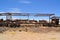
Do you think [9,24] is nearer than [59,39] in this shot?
No

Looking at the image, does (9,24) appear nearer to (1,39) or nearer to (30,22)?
(30,22)

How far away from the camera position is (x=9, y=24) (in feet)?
83.4

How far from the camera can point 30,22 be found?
25.7m

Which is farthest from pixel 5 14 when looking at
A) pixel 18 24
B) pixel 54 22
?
pixel 54 22

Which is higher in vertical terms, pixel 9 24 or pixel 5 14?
pixel 5 14

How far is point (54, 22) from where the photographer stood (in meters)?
26.9

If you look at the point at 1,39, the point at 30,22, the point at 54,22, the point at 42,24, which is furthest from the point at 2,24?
the point at 1,39

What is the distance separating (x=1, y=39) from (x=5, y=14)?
13.4 m

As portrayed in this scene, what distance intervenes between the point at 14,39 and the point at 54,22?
1460cm

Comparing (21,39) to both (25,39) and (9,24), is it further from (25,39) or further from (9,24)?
(9,24)

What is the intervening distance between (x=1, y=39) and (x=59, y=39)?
4940mm

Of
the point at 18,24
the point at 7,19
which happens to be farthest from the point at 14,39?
the point at 7,19

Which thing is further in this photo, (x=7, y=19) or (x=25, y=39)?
(x=7, y=19)

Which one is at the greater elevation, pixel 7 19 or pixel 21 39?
pixel 7 19
